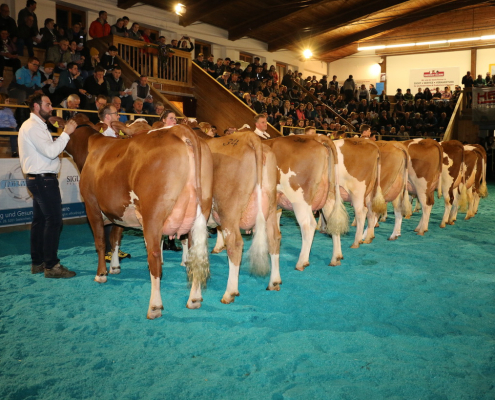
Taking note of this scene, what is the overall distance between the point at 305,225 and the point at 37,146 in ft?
11.8

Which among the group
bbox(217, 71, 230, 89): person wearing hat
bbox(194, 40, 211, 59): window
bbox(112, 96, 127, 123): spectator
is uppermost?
bbox(194, 40, 211, 59): window

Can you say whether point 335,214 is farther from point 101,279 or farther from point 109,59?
point 109,59

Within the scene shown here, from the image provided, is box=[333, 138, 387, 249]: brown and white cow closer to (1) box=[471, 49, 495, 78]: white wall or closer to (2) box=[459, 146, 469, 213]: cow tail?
(2) box=[459, 146, 469, 213]: cow tail

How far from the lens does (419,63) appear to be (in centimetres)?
3058

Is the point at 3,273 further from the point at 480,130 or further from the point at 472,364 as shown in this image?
the point at 480,130

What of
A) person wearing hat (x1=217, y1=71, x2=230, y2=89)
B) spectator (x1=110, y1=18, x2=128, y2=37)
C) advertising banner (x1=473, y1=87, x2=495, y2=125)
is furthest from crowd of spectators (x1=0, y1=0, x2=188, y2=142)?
advertising banner (x1=473, y1=87, x2=495, y2=125)

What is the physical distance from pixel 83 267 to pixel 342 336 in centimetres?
394

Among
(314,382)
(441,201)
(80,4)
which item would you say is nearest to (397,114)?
(441,201)

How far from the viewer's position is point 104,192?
184 inches

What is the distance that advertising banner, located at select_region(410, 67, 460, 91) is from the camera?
29.4m

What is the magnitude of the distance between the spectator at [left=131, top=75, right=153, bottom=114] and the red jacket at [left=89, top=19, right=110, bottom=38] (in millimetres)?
3913

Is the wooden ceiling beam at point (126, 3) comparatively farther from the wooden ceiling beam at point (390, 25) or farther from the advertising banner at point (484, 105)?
the advertising banner at point (484, 105)

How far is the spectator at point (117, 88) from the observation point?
12.0 m

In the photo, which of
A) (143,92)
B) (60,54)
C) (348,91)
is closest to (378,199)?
(143,92)
